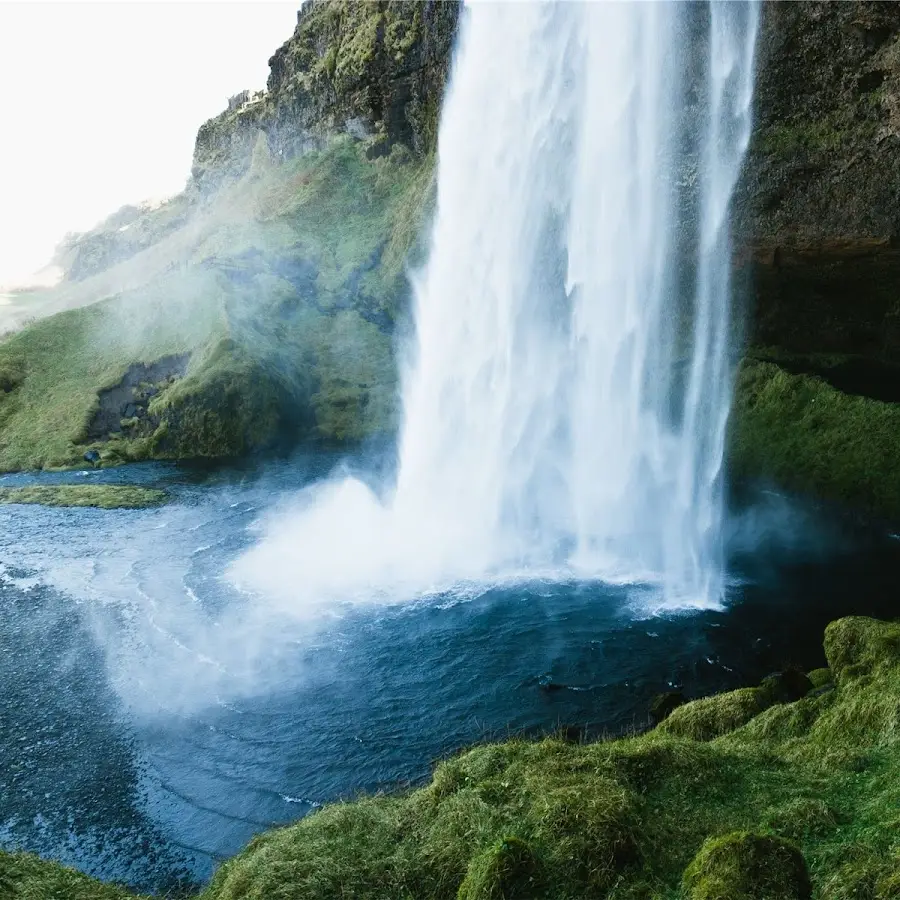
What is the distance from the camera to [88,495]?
156 feet

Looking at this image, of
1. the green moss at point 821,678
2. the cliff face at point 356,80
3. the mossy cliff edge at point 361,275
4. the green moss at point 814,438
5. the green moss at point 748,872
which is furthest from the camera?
the cliff face at point 356,80

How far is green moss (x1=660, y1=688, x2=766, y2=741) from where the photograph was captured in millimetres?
19375

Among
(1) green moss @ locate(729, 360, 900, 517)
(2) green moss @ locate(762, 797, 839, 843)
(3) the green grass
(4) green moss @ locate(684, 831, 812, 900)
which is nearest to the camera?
(4) green moss @ locate(684, 831, 812, 900)

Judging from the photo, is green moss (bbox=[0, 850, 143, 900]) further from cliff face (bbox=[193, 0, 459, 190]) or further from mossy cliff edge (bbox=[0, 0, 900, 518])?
cliff face (bbox=[193, 0, 459, 190])

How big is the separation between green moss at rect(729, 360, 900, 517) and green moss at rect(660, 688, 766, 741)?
A: 22.5 m

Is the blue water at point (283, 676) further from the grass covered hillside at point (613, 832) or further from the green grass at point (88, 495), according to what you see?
the green grass at point (88, 495)

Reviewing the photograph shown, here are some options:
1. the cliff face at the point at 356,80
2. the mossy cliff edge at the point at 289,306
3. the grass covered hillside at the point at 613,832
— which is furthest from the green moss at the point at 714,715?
the cliff face at the point at 356,80

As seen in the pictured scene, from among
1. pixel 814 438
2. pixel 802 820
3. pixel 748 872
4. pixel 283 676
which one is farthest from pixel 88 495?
pixel 748 872

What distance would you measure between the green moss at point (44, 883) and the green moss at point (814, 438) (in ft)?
118

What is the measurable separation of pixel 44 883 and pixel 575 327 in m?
32.1

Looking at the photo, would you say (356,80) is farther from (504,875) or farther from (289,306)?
(504,875)

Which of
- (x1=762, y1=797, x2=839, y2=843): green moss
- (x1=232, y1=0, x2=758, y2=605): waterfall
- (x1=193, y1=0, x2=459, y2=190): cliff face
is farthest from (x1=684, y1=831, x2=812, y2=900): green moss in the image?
(x1=193, y1=0, x2=459, y2=190): cliff face

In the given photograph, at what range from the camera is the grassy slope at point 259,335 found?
190 feet

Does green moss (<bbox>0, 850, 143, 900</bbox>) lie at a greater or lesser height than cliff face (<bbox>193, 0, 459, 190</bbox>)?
lesser
